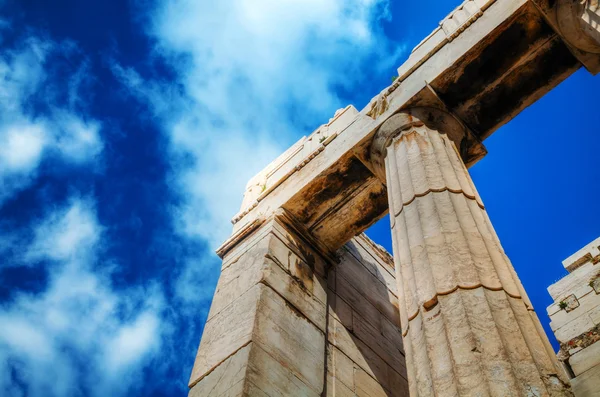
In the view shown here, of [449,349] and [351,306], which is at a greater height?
[351,306]

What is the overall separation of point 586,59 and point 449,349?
5.13 meters

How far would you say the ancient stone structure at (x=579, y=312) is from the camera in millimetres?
A: 9663

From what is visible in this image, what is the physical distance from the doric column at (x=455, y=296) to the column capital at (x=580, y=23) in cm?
216

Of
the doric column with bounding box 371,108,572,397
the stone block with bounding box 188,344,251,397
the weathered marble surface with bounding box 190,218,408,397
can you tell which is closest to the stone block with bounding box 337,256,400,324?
the weathered marble surface with bounding box 190,218,408,397

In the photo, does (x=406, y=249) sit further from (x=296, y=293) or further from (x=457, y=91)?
(x=457, y=91)

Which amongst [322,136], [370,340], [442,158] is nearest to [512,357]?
[442,158]

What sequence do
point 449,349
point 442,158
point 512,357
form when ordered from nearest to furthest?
point 512,357 < point 449,349 < point 442,158

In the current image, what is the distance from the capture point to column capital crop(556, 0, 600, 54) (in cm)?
684

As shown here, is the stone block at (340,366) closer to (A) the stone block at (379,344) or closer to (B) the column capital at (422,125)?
(A) the stone block at (379,344)

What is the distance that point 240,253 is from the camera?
31.3ft

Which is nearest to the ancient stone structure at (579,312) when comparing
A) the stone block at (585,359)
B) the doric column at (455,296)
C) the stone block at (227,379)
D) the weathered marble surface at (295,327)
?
the stone block at (585,359)

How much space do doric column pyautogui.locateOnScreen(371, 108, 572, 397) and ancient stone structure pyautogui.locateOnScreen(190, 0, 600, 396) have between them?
0.04ft

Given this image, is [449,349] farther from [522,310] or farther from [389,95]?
[389,95]

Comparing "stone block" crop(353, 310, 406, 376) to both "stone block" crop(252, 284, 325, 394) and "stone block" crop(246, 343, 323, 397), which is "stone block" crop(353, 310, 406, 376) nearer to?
"stone block" crop(252, 284, 325, 394)
